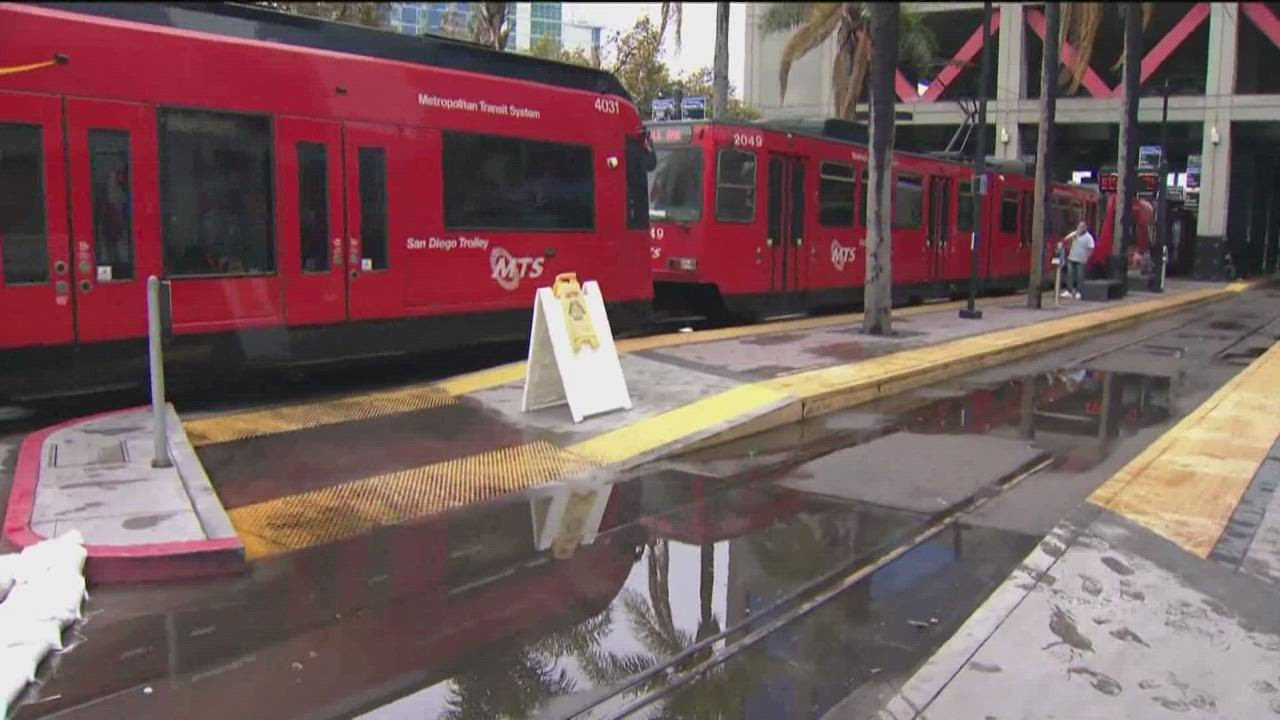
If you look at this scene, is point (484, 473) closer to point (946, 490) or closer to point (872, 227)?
point (946, 490)

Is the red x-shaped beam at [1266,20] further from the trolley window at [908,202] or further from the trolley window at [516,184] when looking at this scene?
the trolley window at [516,184]

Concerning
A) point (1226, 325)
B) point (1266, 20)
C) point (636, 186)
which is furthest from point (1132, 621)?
point (1266, 20)

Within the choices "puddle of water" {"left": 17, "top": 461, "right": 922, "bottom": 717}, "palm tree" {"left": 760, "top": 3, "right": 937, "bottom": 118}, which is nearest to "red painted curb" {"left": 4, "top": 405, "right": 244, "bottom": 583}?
"puddle of water" {"left": 17, "top": 461, "right": 922, "bottom": 717}

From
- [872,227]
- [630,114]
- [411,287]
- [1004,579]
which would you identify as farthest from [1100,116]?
[1004,579]

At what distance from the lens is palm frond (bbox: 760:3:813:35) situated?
14.1 meters

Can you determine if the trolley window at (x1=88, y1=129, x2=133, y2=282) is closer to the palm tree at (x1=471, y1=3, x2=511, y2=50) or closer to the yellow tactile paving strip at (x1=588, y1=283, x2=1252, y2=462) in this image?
the yellow tactile paving strip at (x1=588, y1=283, x2=1252, y2=462)

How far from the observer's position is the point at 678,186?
50.4ft

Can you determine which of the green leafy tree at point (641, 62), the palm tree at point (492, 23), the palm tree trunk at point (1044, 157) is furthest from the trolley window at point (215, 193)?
the green leafy tree at point (641, 62)

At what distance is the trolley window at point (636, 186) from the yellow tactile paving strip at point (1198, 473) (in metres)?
6.55

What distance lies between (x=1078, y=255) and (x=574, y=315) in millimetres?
19514

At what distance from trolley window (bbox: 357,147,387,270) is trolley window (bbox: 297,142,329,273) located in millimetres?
389

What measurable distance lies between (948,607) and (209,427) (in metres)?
6.02

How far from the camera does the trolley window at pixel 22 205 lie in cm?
761

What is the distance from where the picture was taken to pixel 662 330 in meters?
16.2
